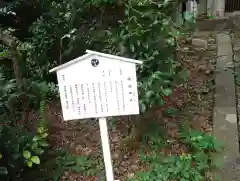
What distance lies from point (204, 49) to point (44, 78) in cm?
331

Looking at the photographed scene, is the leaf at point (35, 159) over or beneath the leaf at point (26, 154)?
beneath

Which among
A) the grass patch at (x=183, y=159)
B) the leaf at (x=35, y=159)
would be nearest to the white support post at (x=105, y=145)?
the grass patch at (x=183, y=159)

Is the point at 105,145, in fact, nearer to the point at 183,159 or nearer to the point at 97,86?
the point at 97,86

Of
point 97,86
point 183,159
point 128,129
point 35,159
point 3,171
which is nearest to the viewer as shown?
point 97,86

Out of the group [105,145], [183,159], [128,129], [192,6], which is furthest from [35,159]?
[192,6]

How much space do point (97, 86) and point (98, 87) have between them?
0.04ft

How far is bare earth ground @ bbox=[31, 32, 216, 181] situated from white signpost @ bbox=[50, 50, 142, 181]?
0.96m

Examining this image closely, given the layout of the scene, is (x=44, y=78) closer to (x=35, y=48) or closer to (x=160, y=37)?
(x=35, y=48)

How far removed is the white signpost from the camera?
2590 millimetres

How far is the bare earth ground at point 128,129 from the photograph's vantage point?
3520mm

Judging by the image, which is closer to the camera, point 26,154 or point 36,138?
point 26,154

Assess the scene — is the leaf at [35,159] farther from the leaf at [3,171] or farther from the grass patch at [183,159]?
the grass patch at [183,159]

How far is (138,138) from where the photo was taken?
367 cm

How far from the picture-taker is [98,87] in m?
2.63
